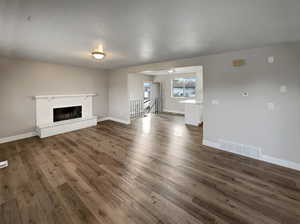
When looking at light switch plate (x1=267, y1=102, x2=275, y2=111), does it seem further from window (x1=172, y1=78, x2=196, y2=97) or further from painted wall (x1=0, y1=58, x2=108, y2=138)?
painted wall (x1=0, y1=58, x2=108, y2=138)

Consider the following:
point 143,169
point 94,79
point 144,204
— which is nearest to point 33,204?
point 144,204

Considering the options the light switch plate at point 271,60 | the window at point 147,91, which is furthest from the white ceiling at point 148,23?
the window at point 147,91

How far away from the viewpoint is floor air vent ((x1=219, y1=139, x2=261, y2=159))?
3.07 meters

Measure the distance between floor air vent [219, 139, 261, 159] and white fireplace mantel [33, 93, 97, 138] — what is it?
4.81 meters

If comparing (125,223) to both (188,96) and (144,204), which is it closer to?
(144,204)

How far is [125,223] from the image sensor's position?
1564 millimetres

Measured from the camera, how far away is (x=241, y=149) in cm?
325

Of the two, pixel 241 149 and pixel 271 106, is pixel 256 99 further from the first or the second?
pixel 241 149

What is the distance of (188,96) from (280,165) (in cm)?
582

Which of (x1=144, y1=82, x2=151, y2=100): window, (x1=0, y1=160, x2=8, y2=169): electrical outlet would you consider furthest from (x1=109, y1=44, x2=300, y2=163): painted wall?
(x1=144, y1=82, x2=151, y2=100): window

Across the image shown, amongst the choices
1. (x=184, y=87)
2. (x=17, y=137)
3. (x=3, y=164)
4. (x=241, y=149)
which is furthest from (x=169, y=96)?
(x=3, y=164)

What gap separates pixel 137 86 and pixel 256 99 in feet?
20.7

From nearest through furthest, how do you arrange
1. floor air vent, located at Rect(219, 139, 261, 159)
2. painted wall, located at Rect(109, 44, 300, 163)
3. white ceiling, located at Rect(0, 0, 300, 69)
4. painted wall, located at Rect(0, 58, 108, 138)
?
white ceiling, located at Rect(0, 0, 300, 69)
painted wall, located at Rect(109, 44, 300, 163)
floor air vent, located at Rect(219, 139, 261, 159)
painted wall, located at Rect(0, 58, 108, 138)

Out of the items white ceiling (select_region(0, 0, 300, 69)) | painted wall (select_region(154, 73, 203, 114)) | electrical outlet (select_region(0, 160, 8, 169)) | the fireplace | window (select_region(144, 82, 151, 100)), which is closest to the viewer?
white ceiling (select_region(0, 0, 300, 69))
